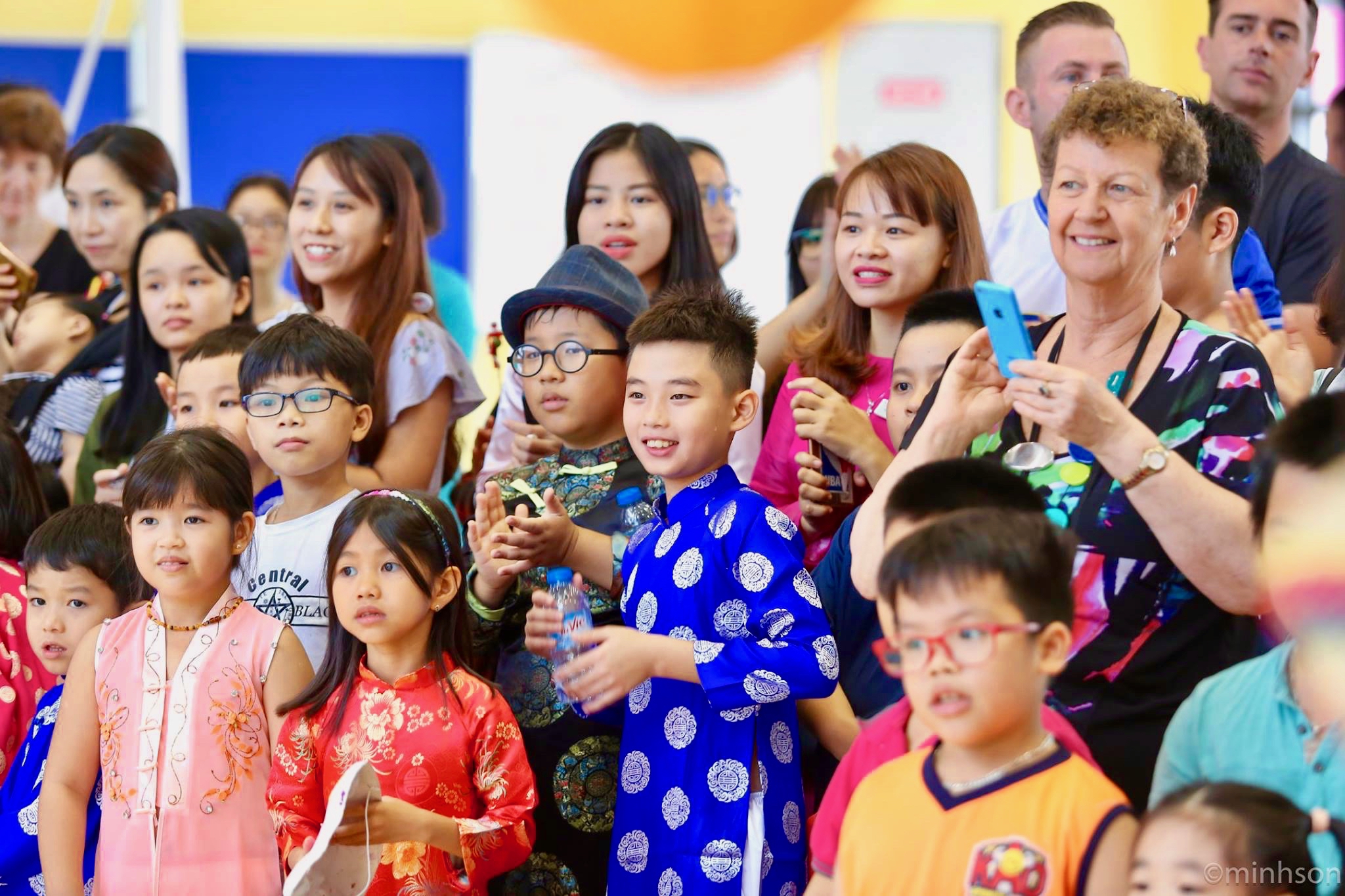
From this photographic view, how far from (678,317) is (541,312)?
0.44 m

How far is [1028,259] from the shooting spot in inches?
117

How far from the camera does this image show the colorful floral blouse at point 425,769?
214 centimetres

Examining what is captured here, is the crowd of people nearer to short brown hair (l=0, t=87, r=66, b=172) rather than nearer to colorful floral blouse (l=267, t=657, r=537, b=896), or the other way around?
colorful floral blouse (l=267, t=657, r=537, b=896)

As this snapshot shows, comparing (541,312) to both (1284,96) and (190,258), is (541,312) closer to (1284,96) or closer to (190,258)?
(190,258)

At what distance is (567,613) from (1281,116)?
85.1 inches

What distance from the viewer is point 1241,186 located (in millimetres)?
2410

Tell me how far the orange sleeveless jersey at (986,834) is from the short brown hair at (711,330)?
0.81m

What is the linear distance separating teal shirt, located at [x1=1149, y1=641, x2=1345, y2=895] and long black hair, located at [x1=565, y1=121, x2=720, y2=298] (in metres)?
1.56

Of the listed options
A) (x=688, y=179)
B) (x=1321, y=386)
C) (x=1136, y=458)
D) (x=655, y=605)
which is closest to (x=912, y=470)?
(x=1136, y=458)

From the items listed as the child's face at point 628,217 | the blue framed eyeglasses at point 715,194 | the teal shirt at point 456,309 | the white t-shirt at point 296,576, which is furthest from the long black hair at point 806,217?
the white t-shirt at point 296,576

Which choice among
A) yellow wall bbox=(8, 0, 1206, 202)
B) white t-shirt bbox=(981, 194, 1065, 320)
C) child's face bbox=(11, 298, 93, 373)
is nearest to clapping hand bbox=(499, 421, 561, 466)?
white t-shirt bbox=(981, 194, 1065, 320)

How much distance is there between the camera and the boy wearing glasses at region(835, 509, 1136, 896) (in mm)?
1507

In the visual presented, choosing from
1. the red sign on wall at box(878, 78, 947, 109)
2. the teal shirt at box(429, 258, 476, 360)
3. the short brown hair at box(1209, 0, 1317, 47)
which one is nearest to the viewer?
the short brown hair at box(1209, 0, 1317, 47)

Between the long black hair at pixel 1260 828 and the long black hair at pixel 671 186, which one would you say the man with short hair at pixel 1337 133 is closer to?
the long black hair at pixel 671 186
